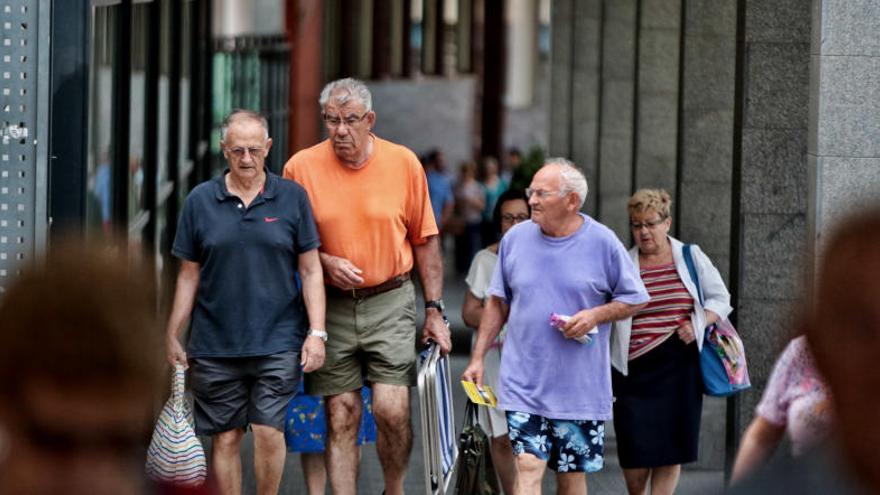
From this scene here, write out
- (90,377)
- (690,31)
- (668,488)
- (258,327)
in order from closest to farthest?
1. (90,377)
2. (258,327)
3. (668,488)
4. (690,31)

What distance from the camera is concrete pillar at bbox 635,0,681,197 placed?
53.6 feet

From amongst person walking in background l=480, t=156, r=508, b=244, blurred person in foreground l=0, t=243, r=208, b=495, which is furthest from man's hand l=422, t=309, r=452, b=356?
person walking in background l=480, t=156, r=508, b=244

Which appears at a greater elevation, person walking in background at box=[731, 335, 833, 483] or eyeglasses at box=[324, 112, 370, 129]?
eyeglasses at box=[324, 112, 370, 129]

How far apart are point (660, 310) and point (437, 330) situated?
101 centimetres

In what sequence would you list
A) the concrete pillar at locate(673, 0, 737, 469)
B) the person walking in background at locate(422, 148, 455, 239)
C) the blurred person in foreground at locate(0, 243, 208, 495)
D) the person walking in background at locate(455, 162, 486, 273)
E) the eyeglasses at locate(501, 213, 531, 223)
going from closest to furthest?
1. the blurred person in foreground at locate(0, 243, 208, 495)
2. the eyeglasses at locate(501, 213, 531, 223)
3. the concrete pillar at locate(673, 0, 737, 469)
4. the person walking in background at locate(422, 148, 455, 239)
5. the person walking in background at locate(455, 162, 486, 273)

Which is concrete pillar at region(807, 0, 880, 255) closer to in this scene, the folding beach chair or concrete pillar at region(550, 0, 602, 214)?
the folding beach chair

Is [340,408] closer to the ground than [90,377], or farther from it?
closer to the ground

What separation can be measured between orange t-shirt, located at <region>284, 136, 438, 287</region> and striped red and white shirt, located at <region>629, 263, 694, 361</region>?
1046mm

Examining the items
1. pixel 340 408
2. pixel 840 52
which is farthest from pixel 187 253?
pixel 840 52

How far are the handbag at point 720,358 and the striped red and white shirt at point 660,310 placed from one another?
9 centimetres

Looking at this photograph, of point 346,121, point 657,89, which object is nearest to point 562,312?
point 346,121

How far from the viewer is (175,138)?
13.8m

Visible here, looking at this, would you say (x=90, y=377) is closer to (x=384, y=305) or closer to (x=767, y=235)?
(x=384, y=305)

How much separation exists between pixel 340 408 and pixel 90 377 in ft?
19.1
